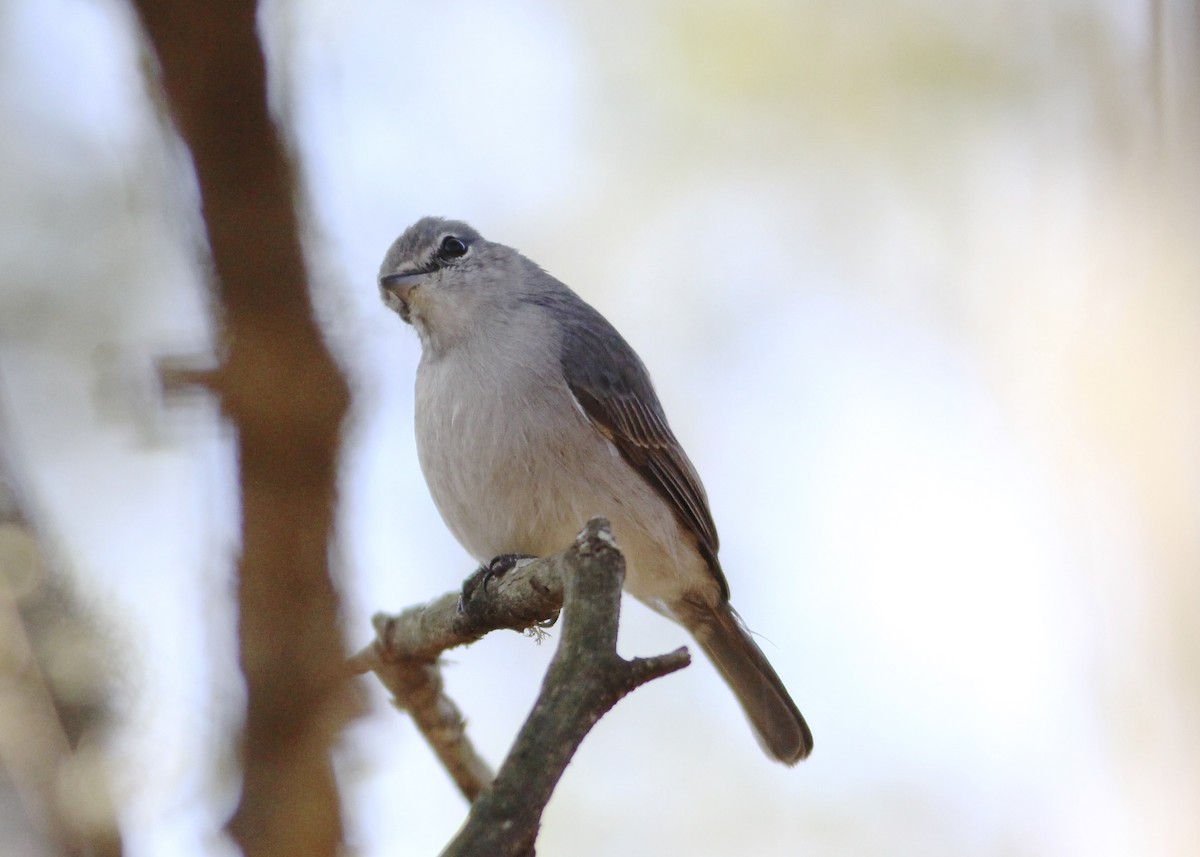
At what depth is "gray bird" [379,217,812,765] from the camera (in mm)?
3373

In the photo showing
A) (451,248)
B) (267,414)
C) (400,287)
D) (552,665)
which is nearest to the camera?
(552,665)

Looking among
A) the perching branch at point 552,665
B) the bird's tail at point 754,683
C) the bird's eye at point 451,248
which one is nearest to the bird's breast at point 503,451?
the perching branch at point 552,665

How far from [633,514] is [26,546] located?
1978mm

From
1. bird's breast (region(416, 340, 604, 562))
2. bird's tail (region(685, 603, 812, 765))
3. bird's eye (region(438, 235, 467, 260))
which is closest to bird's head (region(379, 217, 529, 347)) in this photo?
bird's eye (region(438, 235, 467, 260))

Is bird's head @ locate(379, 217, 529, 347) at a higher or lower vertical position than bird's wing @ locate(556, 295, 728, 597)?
higher

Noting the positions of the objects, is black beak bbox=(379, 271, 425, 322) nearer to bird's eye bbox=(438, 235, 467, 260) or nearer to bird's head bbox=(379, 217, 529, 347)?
bird's head bbox=(379, 217, 529, 347)

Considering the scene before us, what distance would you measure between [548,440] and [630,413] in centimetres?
47

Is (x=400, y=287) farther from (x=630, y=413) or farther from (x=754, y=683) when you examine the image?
(x=754, y=683)

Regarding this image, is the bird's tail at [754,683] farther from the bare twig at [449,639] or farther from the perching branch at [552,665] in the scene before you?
the perching branch at [552,665]

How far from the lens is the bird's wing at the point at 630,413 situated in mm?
3662

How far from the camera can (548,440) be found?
3.40 metres

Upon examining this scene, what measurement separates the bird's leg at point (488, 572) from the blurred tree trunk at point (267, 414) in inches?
23.8

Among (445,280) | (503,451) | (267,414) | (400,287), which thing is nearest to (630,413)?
(503,451)

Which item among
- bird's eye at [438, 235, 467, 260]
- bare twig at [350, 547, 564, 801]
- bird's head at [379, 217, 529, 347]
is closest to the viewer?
bare twig at [350, 547, 564, 801]
